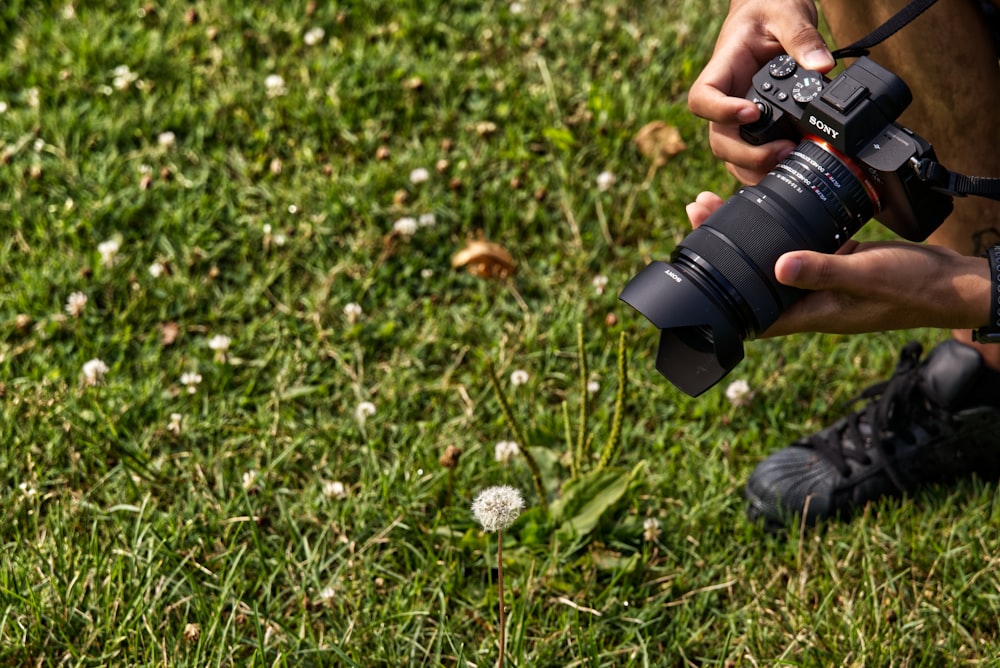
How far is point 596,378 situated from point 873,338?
686mm

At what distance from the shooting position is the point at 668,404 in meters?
2.42

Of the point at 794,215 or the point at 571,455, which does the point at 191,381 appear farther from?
the point at 794,215

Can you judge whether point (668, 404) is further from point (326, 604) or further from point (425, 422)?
point (326, 604)

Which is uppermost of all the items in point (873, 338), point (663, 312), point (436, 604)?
point (663, 312)

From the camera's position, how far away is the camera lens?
1731mm

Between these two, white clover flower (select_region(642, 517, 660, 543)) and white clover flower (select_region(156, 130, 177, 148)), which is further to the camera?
white clover flower (select_region(156, 130, 177, 148))

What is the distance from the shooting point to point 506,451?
2193 millimetres

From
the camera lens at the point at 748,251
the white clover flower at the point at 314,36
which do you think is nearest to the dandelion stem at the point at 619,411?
the camera lens at the point at 748,251

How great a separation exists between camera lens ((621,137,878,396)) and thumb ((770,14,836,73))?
0.16 metres

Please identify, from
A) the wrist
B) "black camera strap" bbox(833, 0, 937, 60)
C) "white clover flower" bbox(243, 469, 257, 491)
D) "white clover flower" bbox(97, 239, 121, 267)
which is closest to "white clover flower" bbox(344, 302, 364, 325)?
"white clover flower" bbox(243, 469, 257, 491)

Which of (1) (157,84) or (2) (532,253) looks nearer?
(2) (532,253)

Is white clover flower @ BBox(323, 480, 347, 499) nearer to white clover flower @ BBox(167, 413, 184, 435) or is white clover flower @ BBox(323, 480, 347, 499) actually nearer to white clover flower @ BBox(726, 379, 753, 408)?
white clover flower @ BBox(167, 413, 184, 435)

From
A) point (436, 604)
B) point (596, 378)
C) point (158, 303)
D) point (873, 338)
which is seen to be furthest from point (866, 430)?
point (158, 303)

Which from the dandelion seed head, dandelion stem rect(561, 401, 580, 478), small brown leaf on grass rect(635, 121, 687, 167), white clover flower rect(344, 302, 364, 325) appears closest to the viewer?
dandelion stem rect(561, 401, 580, 478)
